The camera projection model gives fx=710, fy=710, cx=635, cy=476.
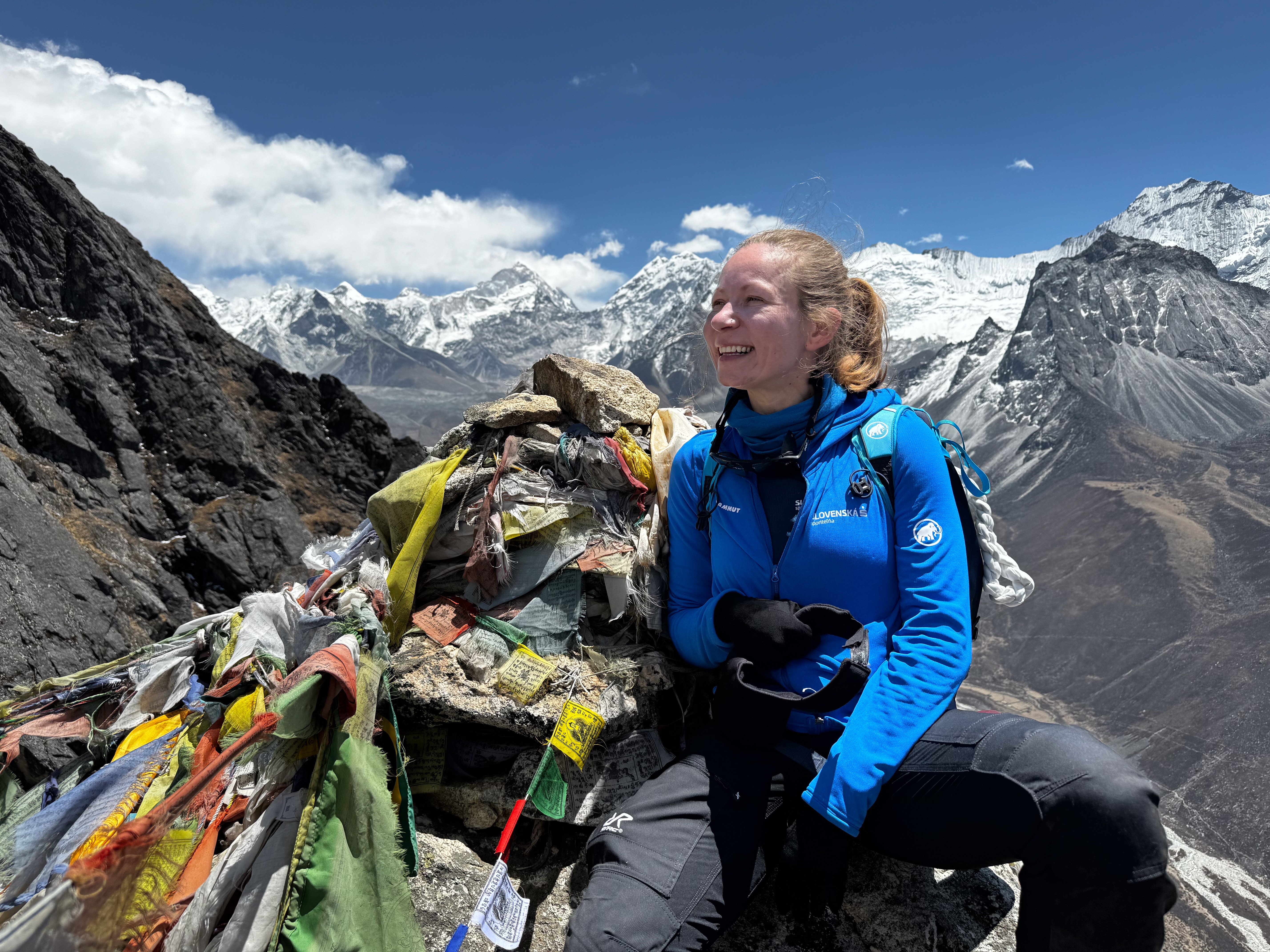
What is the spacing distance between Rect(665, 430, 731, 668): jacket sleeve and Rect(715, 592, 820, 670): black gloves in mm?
288

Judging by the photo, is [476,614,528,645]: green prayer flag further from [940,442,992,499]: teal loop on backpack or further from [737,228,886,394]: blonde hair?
[940,442,992,499]: teal loop on backpack

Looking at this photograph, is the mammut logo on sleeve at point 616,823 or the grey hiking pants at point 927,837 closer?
the grey hiking pants at point 927,837

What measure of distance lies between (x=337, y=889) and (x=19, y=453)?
35.9 meters

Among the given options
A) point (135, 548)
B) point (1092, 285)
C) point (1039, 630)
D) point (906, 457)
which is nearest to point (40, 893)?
point (906, 457)

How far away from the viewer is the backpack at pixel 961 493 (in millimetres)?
2709

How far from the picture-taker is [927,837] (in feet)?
7.67

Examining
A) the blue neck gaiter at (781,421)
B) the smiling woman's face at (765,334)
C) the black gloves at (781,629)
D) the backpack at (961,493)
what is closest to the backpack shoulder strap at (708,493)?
the backpack at (961,493)

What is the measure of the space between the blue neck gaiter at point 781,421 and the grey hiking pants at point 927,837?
3.91ft

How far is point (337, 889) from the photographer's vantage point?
2453 millimetres

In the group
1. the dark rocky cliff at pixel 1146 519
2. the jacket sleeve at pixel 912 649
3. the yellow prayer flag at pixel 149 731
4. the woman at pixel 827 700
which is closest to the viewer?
the woman at pixel 827 700

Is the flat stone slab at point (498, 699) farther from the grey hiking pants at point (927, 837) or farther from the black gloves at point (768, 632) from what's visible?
the black gloves at point (768, 632)

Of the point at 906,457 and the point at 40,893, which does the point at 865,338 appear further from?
the point at 40,893

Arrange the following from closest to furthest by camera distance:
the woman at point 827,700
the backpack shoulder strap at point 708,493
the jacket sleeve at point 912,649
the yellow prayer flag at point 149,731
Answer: the woman at point 827,700, the jacket sleeve at point 912,649, the backpack shoulder strap at point 708,493, the yellow prayer flag at point 149,731

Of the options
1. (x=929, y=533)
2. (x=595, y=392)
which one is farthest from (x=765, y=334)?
(x=595, y=392)
